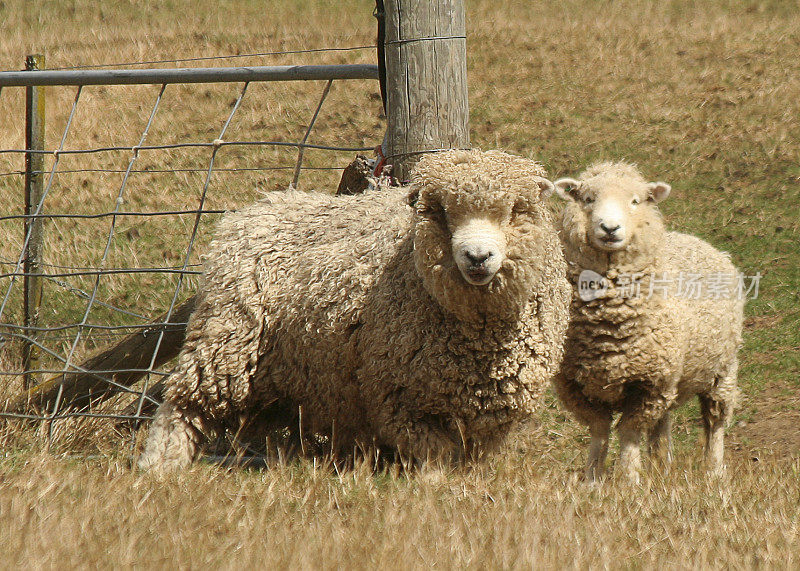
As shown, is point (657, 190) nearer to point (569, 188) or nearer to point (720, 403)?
point (569, 188)

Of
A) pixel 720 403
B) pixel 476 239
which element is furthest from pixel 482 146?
pixel 476 239

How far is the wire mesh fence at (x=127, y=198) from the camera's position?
536 centimetres

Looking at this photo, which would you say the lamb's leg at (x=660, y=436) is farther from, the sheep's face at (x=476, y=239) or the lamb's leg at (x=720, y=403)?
the sheep's face at (x=476, y=239)

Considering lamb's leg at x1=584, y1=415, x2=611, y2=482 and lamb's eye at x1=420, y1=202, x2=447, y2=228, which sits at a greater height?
lamb's eye at x1=420, y1=202, x2=447, y2=228

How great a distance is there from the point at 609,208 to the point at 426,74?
4.14 feet

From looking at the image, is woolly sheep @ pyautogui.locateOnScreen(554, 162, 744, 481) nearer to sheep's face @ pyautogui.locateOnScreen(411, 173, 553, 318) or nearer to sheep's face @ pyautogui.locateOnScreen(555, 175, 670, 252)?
sheep's face @ pyautogui.locateOnScreen(555, 175, 670, 252)

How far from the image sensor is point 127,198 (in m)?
12.1

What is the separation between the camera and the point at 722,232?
10.8m

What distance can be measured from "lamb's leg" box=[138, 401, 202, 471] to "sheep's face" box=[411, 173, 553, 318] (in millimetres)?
1442

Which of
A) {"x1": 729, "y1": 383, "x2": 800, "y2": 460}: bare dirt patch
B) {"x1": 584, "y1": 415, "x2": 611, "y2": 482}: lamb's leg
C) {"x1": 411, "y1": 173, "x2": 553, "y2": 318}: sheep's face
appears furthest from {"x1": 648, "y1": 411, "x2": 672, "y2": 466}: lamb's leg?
{"x1": 411, "y1": 173, "x2": 553, "y2": 318}: sheep's face

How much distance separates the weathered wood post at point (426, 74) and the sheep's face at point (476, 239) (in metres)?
0.75

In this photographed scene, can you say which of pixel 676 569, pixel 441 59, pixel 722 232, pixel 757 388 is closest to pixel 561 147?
pixel 722 232

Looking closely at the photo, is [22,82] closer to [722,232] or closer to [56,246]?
[56,246]

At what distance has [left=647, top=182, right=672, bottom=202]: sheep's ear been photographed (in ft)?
18.1
